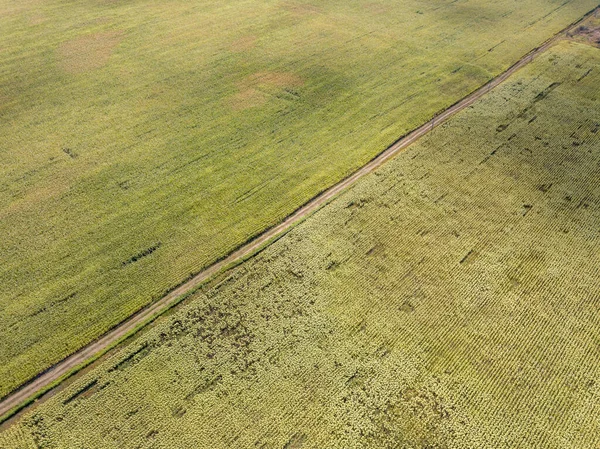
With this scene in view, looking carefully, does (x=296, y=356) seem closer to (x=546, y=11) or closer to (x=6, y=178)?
(x=6, y=178)

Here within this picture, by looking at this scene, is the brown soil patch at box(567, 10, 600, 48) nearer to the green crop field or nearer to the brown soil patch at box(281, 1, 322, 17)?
the green crop field

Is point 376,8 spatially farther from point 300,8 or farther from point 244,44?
Answer: point 244,44

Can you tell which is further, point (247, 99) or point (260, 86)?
point (260, 86)

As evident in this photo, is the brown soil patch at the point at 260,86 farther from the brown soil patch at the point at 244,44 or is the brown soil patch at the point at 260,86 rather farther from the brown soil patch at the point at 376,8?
the brown soil patch at the point at 376,8

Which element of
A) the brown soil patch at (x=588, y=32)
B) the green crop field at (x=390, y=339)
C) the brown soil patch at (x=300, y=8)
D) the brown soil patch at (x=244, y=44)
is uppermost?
the brown soil patch at (x=300, y=8)

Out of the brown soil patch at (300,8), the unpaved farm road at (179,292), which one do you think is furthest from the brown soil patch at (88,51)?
the unpaved farm road at (179,292)

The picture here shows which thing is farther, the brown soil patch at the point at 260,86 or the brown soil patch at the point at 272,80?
the brown soil patch at the point at 272,80

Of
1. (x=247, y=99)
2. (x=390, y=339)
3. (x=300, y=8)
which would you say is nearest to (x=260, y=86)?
(x=247, y=99)
